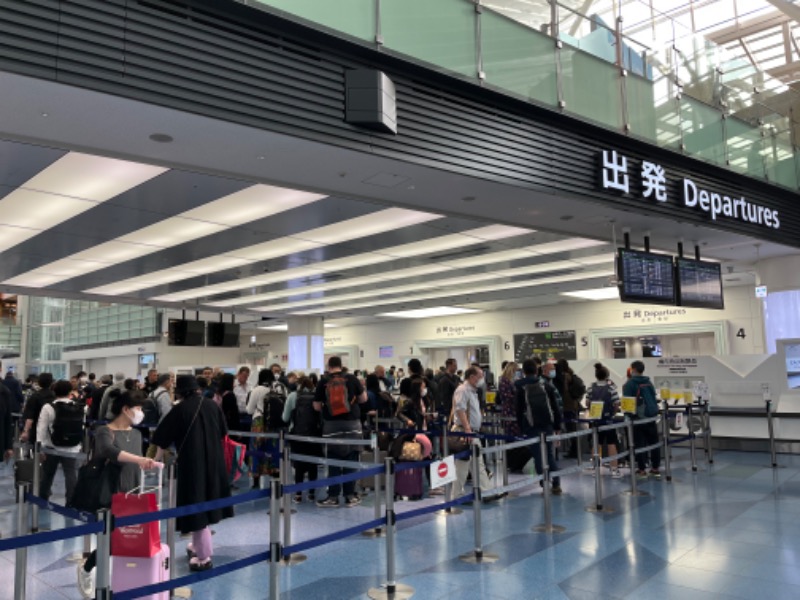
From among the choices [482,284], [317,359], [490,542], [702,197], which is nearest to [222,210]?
[490,542]

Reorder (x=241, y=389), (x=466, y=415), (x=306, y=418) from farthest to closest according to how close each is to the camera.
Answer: (x=241, y=389)
(x=306, y=418)
(x=466, y=415)

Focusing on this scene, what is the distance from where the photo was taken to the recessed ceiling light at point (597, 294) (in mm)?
16580

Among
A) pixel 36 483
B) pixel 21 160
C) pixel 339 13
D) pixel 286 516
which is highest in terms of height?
pixel 339 13

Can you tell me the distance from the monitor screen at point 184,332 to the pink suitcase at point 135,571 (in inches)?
495

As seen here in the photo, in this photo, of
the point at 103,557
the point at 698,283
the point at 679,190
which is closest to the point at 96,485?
the point at 103,557

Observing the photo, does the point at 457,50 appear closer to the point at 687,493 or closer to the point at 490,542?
the point at 490,542

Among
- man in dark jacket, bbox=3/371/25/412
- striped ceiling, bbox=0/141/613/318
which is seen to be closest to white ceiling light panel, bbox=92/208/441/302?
striped ceiling, bbox=0/141/613/318

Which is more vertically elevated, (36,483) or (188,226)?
(188,226)

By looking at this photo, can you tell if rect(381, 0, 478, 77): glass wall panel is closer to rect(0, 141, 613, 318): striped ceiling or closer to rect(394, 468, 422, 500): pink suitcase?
rect(0, 141, 613, 318): striped ceiling

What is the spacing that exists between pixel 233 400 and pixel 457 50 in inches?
212

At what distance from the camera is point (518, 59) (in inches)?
254

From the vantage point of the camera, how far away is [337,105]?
198 inches

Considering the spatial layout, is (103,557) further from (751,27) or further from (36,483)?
(751,27)

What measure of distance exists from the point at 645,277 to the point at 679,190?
4.45ft
